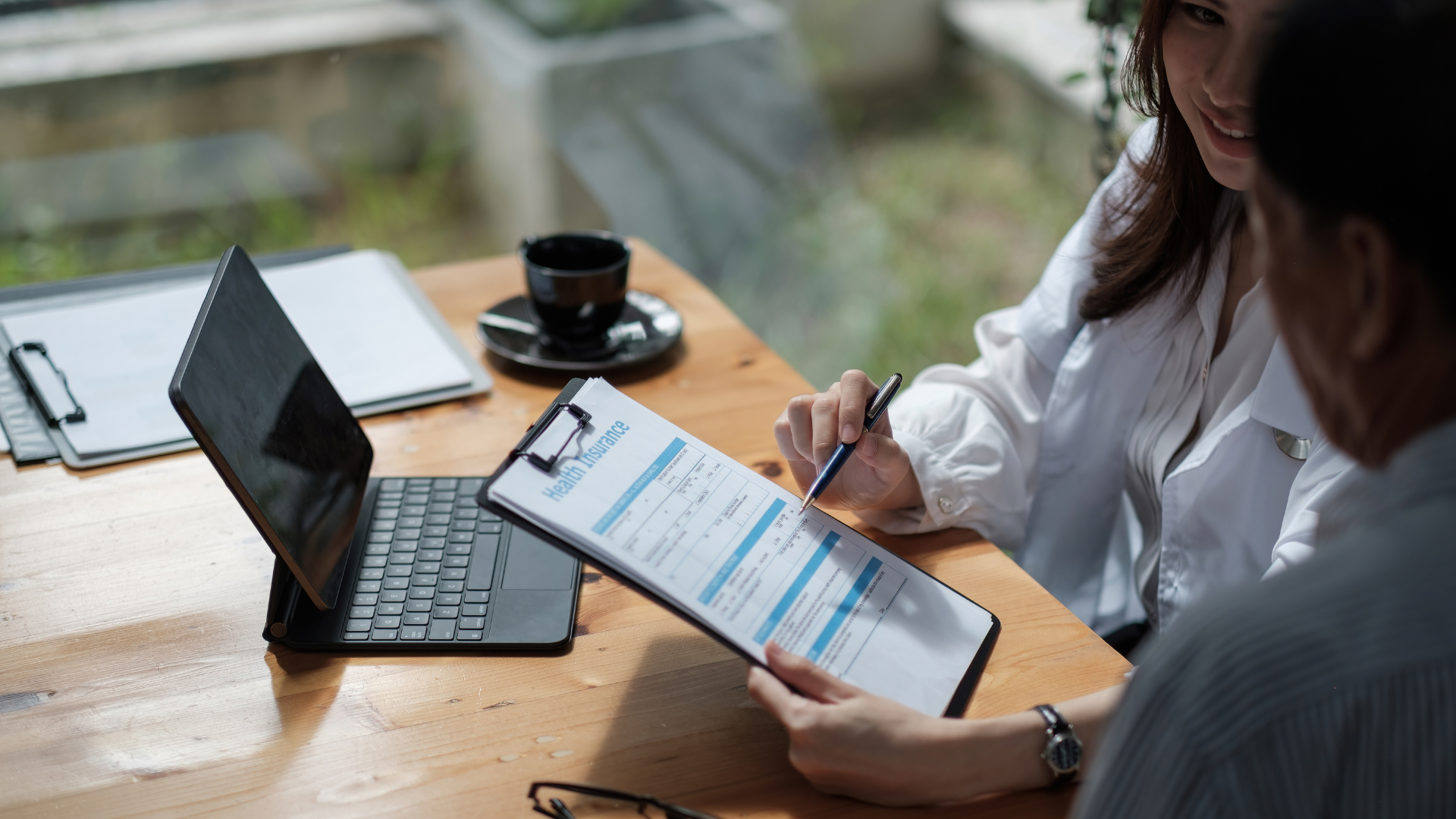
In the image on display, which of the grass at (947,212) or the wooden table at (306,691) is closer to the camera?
the wooden table at (306,691)

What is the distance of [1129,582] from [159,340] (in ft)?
3.46

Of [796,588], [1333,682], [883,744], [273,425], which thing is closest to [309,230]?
[273,425]

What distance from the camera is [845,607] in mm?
697

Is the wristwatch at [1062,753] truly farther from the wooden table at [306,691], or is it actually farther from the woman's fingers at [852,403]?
the woman's fingers at [852,403]

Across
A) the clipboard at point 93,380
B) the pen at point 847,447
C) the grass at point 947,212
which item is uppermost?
the pen at point 847,447

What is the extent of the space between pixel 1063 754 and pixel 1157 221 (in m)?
0.58

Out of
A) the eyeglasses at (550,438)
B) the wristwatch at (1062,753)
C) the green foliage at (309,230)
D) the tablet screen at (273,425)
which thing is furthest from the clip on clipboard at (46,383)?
the green foliage at (309,230)

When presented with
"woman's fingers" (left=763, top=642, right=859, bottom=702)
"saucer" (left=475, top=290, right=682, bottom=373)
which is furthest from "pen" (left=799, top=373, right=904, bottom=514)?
"saucer" (left=475, top=290, right=682, bottom=373)

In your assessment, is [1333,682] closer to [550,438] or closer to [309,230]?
[550,438]

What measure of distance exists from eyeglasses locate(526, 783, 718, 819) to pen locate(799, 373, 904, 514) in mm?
231

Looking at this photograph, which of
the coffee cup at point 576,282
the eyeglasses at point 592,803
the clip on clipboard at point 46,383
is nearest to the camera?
the eyeglasses at point 592,803

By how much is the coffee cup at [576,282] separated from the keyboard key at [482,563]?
0.33m

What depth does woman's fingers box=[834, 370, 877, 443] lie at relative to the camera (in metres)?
0.82

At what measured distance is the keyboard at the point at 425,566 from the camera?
0.74 meters
